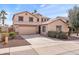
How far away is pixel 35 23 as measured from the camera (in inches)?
157

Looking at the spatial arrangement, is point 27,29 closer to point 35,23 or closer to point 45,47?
point 35,23

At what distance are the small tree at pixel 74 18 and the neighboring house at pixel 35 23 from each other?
0.13 meters

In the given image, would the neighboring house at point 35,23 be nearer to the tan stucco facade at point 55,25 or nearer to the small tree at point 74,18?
the tan stucco facade at point 55,25

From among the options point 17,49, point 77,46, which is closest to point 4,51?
point 17,49

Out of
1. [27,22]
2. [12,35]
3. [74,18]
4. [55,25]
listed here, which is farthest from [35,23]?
[74,18]

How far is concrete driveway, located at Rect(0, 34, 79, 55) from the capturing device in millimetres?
3812

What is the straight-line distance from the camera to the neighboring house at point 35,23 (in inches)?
155

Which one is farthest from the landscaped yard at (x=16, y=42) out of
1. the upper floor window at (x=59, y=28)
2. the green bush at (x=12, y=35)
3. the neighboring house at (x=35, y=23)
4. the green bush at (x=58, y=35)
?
the upper floor window at (x=59, y=28)

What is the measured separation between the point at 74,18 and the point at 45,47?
0.82m

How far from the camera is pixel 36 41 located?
3959mm
